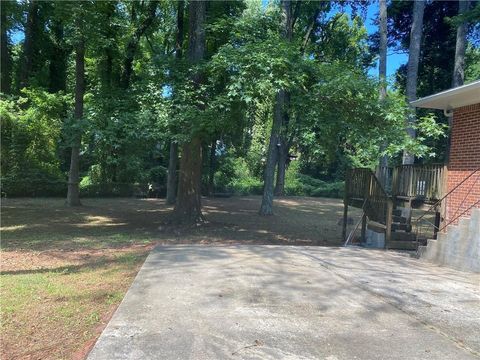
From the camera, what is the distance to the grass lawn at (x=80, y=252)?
15.1 ft

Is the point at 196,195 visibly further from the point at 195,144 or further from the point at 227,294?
the point at 227,294

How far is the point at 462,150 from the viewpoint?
9.81 meters

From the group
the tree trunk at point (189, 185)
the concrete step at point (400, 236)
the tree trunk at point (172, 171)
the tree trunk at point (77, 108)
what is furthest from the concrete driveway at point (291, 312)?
the tree trunk at point (172, 171)

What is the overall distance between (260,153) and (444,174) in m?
29.9

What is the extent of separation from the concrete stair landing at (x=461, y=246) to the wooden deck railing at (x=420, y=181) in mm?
2121

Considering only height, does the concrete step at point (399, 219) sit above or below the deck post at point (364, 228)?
above

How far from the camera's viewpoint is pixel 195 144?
13688 millimetres

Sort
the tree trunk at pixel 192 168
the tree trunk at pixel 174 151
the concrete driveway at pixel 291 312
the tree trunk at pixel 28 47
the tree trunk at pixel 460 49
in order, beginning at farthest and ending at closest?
the tree trunk at pixel 28 47, the tree trunk at pixel 460 49, the tree trunk at pixel 174 151, the tree trunk at pixel 192 168, the concrete driveway at pixel 291 312

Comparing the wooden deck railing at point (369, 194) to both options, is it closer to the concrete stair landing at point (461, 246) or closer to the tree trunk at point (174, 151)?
the concrete stair landing at point (461, 246)

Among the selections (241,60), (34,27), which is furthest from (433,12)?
(34,27)

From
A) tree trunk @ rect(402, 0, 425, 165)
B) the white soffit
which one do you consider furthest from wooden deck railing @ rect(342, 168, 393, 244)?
tree trunk @ rect(402, 0, 425, 165)

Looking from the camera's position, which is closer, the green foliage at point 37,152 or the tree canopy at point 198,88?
the tree canopy at point 198,88

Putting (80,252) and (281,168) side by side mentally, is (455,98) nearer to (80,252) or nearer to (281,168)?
(80,252)

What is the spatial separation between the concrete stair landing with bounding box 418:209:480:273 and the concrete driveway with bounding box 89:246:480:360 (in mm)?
349
